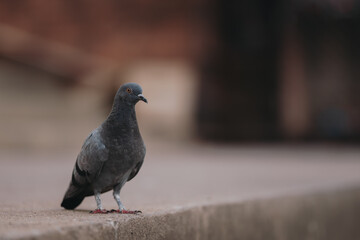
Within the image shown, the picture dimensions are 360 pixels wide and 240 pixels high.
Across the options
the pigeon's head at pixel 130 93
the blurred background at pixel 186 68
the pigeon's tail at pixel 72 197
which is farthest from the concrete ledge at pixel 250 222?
the blurred background at pixel 186 68

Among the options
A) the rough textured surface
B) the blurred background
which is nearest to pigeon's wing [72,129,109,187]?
the rough textured surface

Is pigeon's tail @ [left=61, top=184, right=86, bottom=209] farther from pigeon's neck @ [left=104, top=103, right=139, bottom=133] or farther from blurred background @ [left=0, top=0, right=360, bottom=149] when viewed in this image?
blurred background @ [left=0, top=0, right=360, bottom=149]

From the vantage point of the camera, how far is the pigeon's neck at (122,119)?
2.54 m

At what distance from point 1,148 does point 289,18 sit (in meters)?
8.16

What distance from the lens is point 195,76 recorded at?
12.8 m

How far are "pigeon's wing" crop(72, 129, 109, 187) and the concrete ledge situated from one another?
262mm

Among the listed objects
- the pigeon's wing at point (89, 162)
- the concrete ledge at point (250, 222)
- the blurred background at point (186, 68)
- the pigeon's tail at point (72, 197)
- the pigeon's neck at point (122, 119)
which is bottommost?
the concrete ledge at point (250, 222)

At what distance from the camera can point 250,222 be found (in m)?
3.31

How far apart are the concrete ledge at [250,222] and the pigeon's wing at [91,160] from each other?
10.3 inches

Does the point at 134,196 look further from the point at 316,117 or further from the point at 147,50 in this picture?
the point at 316,117

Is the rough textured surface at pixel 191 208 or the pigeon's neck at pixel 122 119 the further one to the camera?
the pigeon's neck at pixel 122 119

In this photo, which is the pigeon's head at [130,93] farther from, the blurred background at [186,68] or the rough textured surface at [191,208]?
the blurred background at [186,68]

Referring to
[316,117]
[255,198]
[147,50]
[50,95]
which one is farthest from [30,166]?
[316,117]

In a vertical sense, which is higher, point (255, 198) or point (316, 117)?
point (316, 117)
